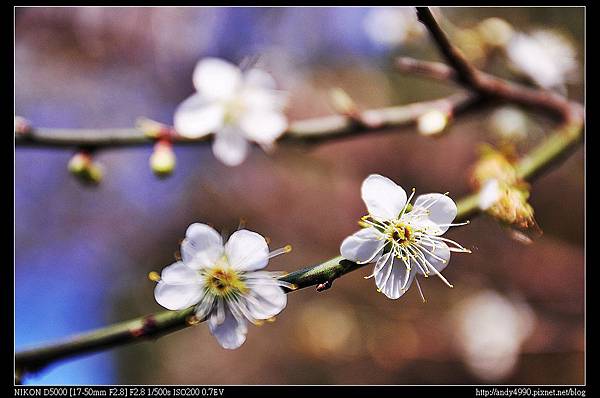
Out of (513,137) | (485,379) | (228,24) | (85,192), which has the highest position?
(228,24)

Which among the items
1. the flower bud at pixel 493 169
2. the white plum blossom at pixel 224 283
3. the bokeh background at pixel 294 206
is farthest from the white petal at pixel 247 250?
the bokeh background at pixel 294 206

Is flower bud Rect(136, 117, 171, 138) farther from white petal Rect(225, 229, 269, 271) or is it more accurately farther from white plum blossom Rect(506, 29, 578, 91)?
white plum blossom Rect(506, 29, 578, 91)

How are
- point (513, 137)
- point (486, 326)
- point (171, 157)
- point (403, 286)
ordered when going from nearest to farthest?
1. point (403, 286)
2. point (171, 157)
3. point (513, 137)
4. point (486, 326)

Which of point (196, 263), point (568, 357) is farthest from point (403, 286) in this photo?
point (568, 357)

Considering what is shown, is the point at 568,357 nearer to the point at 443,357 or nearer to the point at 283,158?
the point at 443,357

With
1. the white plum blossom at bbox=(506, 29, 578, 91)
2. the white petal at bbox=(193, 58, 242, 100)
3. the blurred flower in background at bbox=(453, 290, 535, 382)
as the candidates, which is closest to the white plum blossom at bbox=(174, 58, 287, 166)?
the white petal at bbox=(193, 58, 242, 100)

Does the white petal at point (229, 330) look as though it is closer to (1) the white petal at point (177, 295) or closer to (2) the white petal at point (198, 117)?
(1) the white petal at point (177, 295)

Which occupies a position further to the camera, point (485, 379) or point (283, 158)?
point (283, 158)
